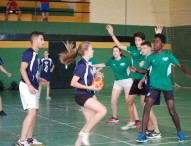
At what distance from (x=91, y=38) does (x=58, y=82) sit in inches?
129

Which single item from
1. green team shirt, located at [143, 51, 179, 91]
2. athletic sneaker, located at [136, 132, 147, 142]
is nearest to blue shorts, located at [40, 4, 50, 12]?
green team shirt, located at [143, 51, 179, 91]

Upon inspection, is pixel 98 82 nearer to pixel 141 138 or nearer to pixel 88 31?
pixel 141 138

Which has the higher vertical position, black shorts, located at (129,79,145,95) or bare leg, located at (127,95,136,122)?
black shorts, located at (129,79,145,95)

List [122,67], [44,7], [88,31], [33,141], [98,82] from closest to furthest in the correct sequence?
[98,82] < [33,141] < [122,67] < [44,7] < [88,31]

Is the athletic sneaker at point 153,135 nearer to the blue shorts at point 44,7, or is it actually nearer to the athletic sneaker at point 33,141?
the athletic sneaker at point 33,141

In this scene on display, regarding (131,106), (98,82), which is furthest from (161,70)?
(98,82)

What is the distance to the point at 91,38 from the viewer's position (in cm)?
2634

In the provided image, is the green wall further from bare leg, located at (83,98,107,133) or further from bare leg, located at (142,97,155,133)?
bare leg, located at (83,98,107,133)

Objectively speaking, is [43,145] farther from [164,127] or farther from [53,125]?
[164,127]

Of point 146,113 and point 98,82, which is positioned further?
point 146,113

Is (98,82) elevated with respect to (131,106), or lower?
elevated

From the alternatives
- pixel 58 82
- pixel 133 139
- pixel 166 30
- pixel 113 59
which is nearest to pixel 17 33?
pixel 58 82

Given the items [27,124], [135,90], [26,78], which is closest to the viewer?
[26,78]

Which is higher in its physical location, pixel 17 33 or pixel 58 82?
pixel 17 33
